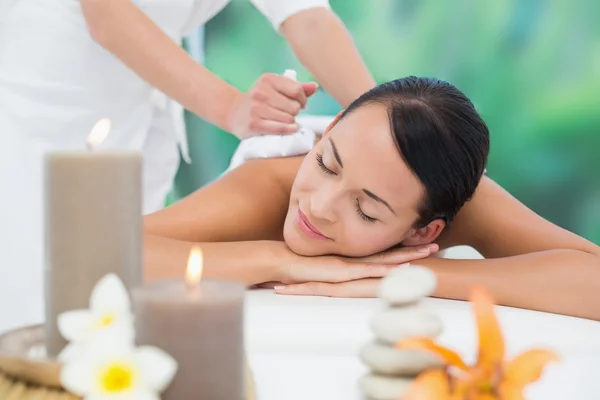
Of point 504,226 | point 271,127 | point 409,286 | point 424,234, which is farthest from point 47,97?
point 409,286

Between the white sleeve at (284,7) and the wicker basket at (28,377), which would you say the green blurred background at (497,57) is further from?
the wicker basket at (28,377)

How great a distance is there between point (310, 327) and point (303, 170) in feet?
1.45

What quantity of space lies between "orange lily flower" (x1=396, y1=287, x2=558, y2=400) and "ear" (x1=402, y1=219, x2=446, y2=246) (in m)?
0.91

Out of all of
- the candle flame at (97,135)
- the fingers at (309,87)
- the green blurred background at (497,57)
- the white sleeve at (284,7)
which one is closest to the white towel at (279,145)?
the fingers at (309,87)

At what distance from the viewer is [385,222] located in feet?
4.42

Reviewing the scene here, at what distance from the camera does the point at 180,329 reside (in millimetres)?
527

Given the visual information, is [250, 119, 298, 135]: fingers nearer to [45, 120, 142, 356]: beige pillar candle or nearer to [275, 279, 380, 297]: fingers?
[275, 279, 380, 297]: fingers

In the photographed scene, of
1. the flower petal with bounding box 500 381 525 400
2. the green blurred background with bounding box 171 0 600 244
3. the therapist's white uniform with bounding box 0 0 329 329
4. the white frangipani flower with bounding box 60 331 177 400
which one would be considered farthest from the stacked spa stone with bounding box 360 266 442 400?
the green blurred background with bounding box 171 0 600 244

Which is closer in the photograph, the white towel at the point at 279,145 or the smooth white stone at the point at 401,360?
the smooth white stone at the point at 401,360

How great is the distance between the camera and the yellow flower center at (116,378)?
0.50 m

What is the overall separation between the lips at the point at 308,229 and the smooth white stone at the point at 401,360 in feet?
2.38

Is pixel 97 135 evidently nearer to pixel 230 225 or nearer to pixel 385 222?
pixel 385 222

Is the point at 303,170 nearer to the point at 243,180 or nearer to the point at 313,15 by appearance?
the point at 243,180

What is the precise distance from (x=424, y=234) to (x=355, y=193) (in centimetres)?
27
